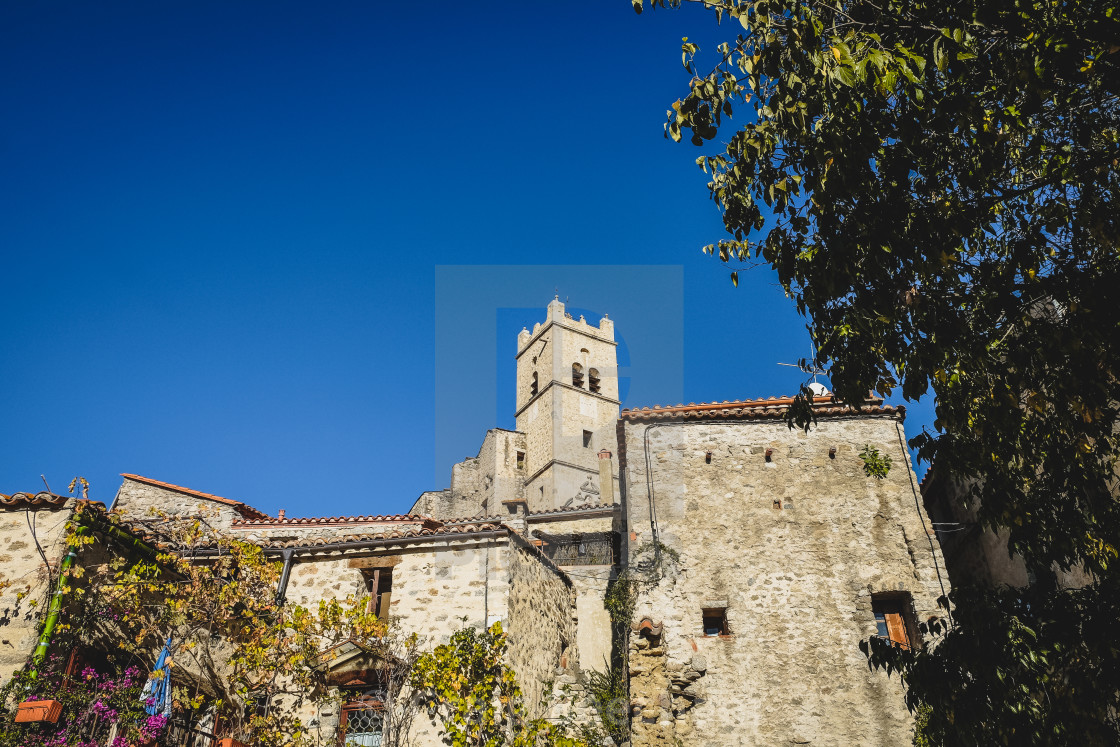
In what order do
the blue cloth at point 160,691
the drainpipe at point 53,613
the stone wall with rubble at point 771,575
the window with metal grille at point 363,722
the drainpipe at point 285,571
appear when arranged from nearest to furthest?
the drainpipe at point 53,613 < the blue cloth at point 160,691 < the stone wall with rubble at point 771,575 < the window with metal grille at point 363,722 < the drainpipe at point 285,571

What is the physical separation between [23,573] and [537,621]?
7.50 meters

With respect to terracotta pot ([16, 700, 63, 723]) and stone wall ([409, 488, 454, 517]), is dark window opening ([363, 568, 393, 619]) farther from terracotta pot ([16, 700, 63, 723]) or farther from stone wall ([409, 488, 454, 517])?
stone wall ([409, 488, 454, 517])

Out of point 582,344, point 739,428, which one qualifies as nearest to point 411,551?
point 739,428

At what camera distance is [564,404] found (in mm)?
41000

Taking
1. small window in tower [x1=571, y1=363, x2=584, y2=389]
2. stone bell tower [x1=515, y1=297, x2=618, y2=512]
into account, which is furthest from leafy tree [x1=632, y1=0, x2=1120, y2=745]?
small window in tower [x1=571, y1=363, x2=584, y2=389]

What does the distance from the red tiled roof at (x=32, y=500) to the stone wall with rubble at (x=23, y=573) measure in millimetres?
66

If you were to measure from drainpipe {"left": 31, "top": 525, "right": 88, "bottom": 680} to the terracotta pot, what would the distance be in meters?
0.30

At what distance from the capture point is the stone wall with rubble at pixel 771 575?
1053 centimetres

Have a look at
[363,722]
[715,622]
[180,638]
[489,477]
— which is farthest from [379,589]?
[489,477]

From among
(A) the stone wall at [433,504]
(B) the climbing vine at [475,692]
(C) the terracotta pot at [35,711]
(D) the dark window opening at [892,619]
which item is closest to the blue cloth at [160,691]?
(C) the terracotta pot at [35,711]

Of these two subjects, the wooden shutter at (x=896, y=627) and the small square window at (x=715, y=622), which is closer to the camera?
the wooden shutter at (x=896, y=627)

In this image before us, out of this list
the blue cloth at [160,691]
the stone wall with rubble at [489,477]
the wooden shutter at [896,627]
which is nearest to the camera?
the blue cloth at [160,691]

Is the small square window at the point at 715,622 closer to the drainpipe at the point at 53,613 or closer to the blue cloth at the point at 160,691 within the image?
the blue cloth at the point at 160,691

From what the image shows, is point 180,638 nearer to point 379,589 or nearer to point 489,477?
point 379,589
